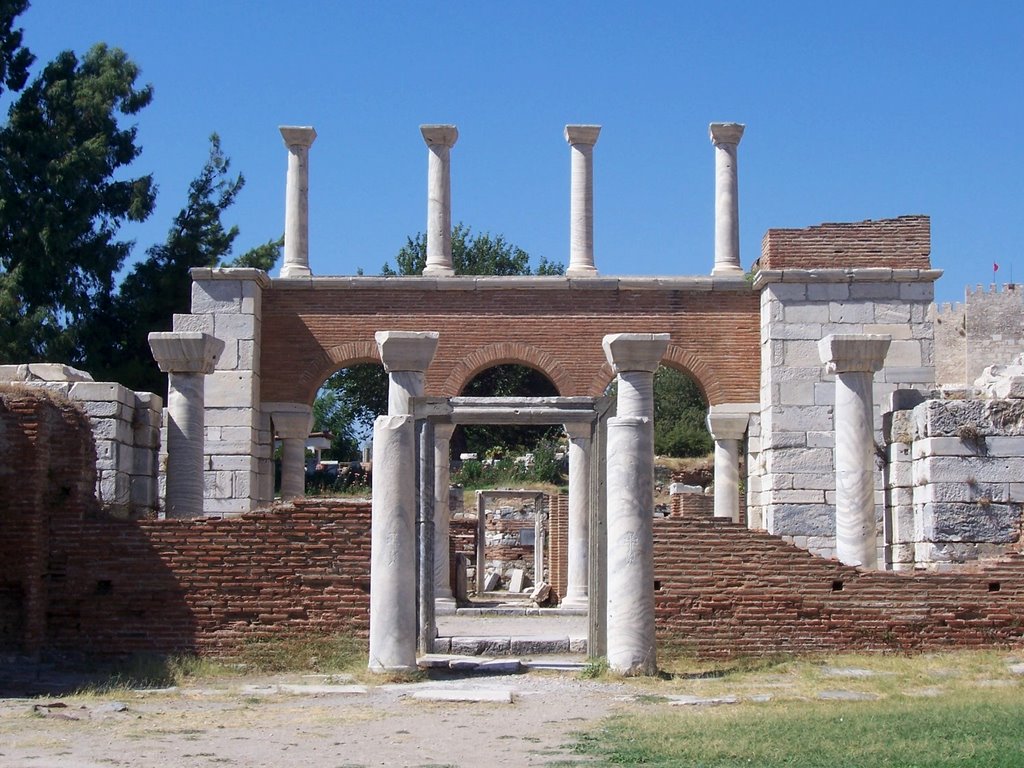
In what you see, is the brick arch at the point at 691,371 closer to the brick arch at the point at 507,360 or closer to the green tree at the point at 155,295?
the brick arch at the point at 507,360

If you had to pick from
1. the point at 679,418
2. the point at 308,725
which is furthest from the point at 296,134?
the point at 679,418

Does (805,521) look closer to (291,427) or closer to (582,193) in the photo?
(582,193)

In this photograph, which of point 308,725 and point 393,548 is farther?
point 393,548

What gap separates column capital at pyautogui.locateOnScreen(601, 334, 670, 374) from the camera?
1318 centimetres

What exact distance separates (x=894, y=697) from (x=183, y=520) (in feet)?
21.6

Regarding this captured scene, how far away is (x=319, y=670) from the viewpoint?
1291 cm

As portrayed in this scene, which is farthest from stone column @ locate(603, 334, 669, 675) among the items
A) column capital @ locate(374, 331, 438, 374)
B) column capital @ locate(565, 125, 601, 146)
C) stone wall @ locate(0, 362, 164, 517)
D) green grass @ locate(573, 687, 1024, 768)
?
column capital @ locate(565, 125, 601, 146)

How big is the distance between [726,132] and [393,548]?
12.3 m

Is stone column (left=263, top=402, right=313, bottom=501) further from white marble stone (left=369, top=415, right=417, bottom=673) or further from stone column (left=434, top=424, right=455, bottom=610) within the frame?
white marble stone (left=369, top=415, right=417, bottom=673)

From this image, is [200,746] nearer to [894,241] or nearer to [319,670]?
[319,670]

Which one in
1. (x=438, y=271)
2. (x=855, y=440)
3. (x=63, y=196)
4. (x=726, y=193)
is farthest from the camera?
(x=63, y=196)

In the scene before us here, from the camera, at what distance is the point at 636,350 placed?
13.3 metres

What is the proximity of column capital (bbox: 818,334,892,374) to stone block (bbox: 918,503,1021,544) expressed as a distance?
6.12 feet

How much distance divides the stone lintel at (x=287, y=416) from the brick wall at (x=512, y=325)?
0.14 meters
